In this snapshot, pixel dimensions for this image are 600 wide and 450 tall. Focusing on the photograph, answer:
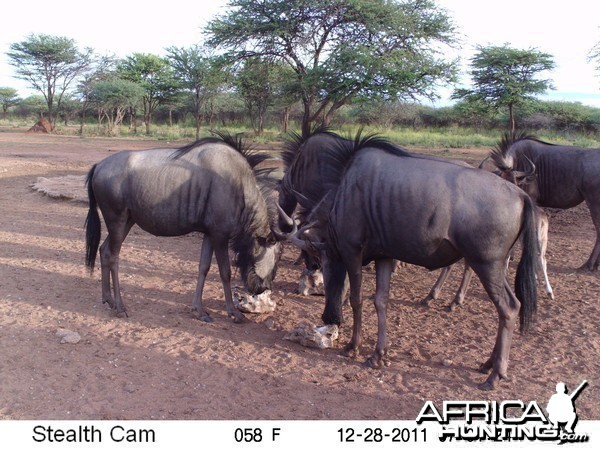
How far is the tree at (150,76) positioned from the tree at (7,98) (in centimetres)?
2168

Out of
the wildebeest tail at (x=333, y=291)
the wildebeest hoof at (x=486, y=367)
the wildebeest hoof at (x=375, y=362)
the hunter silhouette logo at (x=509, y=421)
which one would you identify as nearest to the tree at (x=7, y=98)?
the wildebeest tail at (x=333, y=291)

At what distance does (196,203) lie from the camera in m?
5.43

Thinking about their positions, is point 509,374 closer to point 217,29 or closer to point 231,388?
point 231,388

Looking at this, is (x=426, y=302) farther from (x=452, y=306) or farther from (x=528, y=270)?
(x=528, y=270)

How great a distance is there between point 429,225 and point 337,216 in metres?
0.87

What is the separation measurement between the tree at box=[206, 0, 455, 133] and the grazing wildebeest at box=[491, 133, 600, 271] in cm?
983

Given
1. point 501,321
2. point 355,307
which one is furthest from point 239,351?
point 501,321

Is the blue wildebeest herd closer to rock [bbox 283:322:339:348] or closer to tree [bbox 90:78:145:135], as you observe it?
rock [bbox 283:322:339:348]

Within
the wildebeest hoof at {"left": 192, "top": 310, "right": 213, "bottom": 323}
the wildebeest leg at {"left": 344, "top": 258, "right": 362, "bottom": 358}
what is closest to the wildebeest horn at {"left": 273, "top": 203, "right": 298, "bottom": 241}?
the wildebeest leg at {"left": 344, "top": 258, "right": 362, "bottom": 358}

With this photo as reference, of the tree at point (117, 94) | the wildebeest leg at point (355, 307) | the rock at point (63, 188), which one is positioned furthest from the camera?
the tree at point (117, 94)

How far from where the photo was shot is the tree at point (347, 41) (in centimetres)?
1772

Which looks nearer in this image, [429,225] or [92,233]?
[429,225]

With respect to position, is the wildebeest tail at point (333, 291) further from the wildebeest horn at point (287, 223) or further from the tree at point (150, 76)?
the tree at point (150, 76)

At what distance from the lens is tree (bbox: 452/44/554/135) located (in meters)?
26.9
